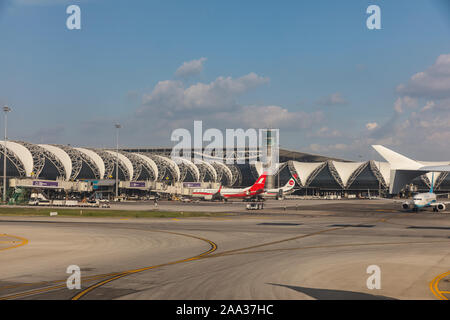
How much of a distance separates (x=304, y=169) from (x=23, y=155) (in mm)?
115767

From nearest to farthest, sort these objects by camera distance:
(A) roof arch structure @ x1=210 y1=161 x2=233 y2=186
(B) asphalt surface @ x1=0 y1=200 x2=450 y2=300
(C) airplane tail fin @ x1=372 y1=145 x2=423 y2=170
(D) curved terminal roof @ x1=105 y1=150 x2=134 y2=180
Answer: (B) asphalt surface @ x1=0 y1=200 x2=450 y2=300 < (C) airplane tail fin @ x1=372 y1=145 x2=423 y2=170 < (D) curved terminal roof @ x1=105 y1=150 x2=134 y2=180 < (A) roof arch structure @ x1=210 y1=161 x2=233 y2=186

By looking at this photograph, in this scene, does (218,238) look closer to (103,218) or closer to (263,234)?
(263,234)

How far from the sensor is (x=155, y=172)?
512 ft

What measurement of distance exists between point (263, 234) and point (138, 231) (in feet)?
39.3

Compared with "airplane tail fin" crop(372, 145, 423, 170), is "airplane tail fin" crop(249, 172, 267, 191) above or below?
below

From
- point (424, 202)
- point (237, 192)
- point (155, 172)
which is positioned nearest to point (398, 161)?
point (424, 202)

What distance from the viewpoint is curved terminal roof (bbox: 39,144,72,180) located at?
12350cm

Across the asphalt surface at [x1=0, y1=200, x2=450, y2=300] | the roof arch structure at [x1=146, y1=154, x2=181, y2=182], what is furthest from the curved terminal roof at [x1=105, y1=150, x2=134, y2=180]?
the asphalt surface at [x1=0, y1=200, x2=450, y2=300]

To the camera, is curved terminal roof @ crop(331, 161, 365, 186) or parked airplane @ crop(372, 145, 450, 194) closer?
parked airplane @ crop(372, 145, 450, 194)

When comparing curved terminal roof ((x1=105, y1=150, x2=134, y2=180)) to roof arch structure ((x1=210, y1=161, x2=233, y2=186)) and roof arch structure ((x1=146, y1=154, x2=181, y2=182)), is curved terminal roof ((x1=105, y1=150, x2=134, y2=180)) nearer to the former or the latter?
roof arch structure ((x1=146, y1=154, x2=181, y2=182))

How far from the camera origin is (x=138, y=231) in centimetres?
4141

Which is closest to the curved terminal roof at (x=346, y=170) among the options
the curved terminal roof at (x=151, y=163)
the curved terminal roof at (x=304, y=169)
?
the curved terminal roof at (x=304, y=169)

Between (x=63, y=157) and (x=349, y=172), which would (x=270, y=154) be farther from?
(x=63, y=157)
